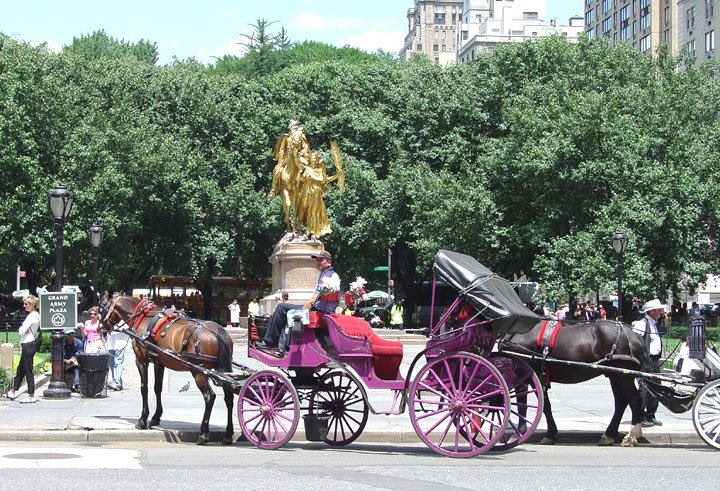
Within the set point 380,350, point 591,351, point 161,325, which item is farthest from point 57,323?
point 591,351

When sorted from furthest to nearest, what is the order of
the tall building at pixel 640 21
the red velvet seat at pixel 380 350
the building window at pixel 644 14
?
the building window at pixel 644 14
the tall building at pixel 640 21
the red velvet seat at pixel 380 350

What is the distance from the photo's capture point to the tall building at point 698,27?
97.6 meters

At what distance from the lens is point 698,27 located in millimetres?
100125

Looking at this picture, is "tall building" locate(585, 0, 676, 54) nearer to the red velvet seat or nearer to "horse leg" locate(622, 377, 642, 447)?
"horse leg" locate(622, 377, 642, 447)

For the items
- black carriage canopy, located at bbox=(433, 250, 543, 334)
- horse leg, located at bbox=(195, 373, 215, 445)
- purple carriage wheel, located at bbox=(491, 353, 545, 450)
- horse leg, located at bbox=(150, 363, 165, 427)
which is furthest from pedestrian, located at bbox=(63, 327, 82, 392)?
purple carriage wheel, located at bbox=(491, 353, 545, 450)

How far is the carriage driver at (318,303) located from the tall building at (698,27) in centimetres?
8782

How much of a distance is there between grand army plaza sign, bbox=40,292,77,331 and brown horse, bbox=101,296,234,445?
4199mm

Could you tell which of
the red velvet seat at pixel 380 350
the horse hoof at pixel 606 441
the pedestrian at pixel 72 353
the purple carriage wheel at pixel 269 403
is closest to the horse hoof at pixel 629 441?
the horse hoof at pixel 606 441

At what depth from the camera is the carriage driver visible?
1441 centimetres

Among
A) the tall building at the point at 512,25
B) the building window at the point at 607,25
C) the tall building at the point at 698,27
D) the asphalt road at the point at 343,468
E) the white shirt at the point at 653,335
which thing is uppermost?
the tall building at the point at 512,25

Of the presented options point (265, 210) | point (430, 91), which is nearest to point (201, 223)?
point (265, 210)

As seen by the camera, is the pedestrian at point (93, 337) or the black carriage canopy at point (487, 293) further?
the pedestrian at point (93, 337)

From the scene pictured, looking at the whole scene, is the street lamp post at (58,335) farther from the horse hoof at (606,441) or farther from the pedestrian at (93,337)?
the horse hoof at (606,441)

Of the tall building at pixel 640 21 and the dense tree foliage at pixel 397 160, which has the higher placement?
the tall building at pixel 640 21
